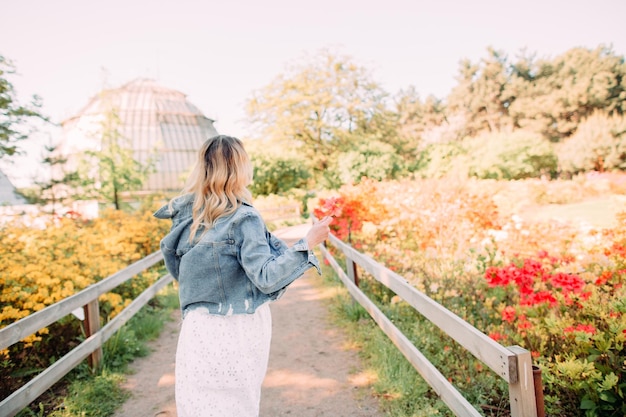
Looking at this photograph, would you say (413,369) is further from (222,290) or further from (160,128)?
(160,128)

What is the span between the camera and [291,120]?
25.6 meters

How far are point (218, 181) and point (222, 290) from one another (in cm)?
51

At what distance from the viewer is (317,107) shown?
25719mm

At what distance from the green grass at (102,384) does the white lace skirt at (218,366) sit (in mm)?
1784

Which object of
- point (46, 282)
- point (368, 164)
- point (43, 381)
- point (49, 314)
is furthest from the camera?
point (368, 164)

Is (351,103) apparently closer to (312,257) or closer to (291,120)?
(291,120)

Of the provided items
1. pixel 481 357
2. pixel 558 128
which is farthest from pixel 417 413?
pixel 558 128

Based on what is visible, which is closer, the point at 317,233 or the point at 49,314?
the point at 317,233

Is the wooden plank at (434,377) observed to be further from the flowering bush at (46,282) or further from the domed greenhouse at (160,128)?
the domed greenhouse at (160,128)

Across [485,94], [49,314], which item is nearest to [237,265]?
[49,314]

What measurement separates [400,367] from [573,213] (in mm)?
11746

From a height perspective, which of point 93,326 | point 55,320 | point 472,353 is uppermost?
point 472,353

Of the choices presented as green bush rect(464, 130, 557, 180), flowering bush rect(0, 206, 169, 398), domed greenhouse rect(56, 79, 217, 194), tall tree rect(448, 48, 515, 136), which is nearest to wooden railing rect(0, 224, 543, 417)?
flowering bush rect(0, 206, 169, 398)

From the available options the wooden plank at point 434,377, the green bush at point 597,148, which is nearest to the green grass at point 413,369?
the wooden plank at point 434,377
